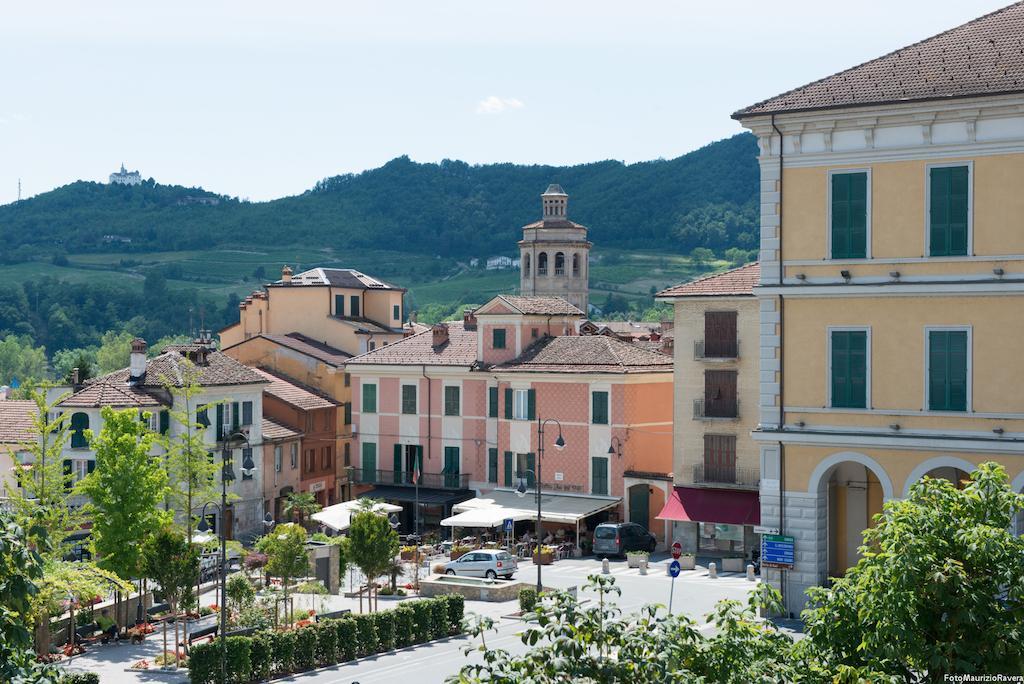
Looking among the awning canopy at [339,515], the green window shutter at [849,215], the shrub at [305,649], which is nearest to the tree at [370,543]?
the shrub at [305,649]

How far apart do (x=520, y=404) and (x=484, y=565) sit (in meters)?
13.0

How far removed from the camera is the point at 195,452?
45.4m

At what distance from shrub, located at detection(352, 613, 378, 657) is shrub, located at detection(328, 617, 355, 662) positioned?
18 centimetres

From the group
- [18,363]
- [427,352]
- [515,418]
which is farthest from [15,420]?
[18,363]

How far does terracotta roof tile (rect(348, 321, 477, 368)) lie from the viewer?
213 feet

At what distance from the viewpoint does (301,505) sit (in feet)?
203

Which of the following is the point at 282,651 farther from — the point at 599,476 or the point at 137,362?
the point at 137,362

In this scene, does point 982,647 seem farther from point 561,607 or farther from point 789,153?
point 789,153

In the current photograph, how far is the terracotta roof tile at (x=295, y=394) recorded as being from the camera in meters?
67.2

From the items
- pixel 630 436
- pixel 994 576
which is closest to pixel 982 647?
pixel 994 576

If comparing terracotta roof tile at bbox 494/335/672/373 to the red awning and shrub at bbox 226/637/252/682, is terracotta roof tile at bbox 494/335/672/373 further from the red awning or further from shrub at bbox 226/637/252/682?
shrub at bbox 226/637/252/682

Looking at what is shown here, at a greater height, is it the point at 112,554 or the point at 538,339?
the point at 538,339

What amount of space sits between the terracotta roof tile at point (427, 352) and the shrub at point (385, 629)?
25996 mm

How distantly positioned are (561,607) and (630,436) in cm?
4436
